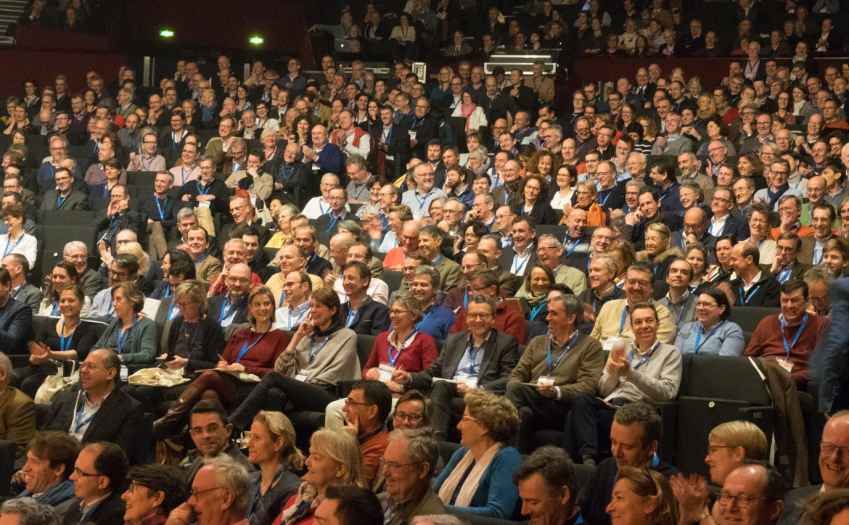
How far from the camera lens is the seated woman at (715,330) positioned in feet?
17.1

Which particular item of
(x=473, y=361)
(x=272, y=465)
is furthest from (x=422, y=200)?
(x=272, y=465)

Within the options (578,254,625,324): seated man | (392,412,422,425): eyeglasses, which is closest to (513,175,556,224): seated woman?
(578,254,625,324): seated man

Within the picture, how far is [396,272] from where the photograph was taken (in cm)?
700

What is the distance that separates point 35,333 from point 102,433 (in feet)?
5.09

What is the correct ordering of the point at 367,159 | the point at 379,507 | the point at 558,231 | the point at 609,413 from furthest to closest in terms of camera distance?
the point at 367,159 → the point at 558,231 → the point at 609,413 → the point at 379,507

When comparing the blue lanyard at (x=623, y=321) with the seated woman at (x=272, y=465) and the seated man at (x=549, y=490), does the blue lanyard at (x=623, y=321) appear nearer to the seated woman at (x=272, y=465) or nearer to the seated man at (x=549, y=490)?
the seated woman at (x=272, y=465)

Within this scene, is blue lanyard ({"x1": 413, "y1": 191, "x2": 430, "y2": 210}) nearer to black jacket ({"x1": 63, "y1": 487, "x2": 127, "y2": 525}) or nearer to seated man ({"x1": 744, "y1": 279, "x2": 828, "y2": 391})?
seated man ({"x1": 744, "y1": 279, "x2": 828, "y2": 391})

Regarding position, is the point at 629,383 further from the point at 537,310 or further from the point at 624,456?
the point at 537,310

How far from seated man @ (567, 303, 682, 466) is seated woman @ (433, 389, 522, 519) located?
604mm

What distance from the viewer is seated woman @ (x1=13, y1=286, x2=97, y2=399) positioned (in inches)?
229

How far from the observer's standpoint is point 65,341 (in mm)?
5965

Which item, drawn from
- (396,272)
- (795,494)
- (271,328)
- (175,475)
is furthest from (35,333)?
(795,494)

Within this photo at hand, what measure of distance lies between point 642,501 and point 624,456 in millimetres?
521

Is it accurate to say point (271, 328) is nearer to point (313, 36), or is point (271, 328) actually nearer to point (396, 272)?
point (396, 272)
